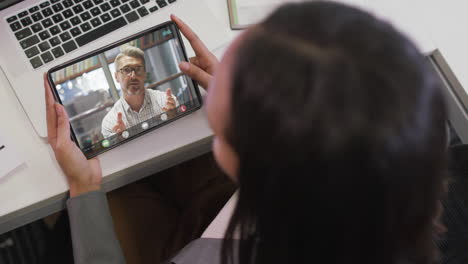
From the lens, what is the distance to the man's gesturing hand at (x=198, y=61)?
0.59 meters

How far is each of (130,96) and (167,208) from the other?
0.32 meters

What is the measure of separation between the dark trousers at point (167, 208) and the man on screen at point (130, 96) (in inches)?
9.2

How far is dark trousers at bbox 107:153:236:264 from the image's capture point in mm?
737

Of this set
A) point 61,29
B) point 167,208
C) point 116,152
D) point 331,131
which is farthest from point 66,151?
point 331,131

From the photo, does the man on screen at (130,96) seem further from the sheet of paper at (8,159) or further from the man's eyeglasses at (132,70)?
the sheet of paper at (8,159)

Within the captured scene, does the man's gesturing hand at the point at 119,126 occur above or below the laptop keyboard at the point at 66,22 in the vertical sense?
below

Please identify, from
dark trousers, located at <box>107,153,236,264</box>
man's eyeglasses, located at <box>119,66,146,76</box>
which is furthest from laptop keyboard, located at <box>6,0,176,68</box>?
dark trousers, located at <box>107,153,236,264</box>

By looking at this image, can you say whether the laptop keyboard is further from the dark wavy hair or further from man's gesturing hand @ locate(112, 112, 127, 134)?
the dark wavy hair

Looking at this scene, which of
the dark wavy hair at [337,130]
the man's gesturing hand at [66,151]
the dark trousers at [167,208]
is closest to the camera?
the dark wavy hair at [337,130]

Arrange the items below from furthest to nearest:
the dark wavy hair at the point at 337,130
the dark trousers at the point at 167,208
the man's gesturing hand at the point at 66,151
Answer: the dark trousers at the point at 167,208 < the man's gesturing hand at the point at 66,151 < the dark wavy hair at the point at 337,130

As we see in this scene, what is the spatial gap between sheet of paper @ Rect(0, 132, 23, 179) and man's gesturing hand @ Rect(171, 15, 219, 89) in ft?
0.94

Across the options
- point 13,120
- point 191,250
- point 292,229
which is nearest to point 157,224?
point 191,250

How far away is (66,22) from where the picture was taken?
63cm

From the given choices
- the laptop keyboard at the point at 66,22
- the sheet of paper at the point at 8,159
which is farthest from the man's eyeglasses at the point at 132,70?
the sheet of paper at the point at 8,159
